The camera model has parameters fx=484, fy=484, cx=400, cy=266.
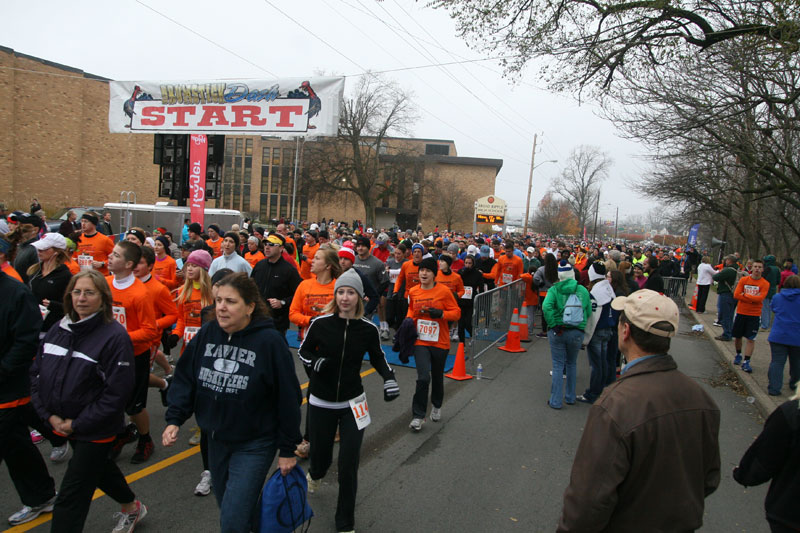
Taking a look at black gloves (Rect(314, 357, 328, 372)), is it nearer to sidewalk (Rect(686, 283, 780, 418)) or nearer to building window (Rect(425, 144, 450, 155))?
sidewalk (Rect(686, 283, 780, 418))

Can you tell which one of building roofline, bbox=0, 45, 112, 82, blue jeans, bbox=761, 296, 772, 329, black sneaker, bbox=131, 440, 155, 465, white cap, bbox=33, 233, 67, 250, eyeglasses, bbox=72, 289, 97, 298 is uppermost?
building roofline, bbox=0, 45, 112, 82

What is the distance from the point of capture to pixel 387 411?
20.6 ft

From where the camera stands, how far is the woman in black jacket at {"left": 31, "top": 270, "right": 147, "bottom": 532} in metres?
2.96

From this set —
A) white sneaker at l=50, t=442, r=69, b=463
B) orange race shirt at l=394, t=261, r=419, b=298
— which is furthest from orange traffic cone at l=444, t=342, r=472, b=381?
white sneaker at l=50, t=442, r=69, b=463

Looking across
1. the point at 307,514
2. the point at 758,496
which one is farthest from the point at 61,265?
the point at 758,496

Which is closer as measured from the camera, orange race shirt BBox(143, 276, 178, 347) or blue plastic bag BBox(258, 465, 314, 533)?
blue plastic bag BBox(258, 465, 314, 533)

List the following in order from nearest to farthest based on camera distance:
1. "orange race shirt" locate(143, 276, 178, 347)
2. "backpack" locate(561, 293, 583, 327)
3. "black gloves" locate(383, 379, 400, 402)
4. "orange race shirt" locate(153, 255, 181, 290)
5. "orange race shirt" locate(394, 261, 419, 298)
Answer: "black gloves" locate(383, 379, 400, 402) → "orange race shirt" locate(143, 276, 178, 347) → "backpack" locate(561, 293, 583, 327) → "orange race shirt" locate(153, 255, 181, 290) → "orange race shirt" locate(394, 261, 419, 298)

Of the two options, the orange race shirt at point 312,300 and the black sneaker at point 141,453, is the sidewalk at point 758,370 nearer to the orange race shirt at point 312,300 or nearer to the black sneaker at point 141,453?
the orange race shirt at point 312,300

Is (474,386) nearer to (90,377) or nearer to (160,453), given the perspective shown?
(160,453)

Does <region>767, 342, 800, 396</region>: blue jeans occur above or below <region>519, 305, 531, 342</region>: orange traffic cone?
above

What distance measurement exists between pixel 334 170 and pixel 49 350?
44.4 m

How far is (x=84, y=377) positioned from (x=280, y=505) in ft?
4.79

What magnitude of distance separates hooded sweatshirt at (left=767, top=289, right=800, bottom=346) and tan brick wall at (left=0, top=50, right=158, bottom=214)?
118 ft

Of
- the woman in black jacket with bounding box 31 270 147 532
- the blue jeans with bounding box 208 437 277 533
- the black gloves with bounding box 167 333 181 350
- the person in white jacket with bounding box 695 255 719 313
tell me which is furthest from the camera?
the person in white jacket with bounding box 695 255 719 313
